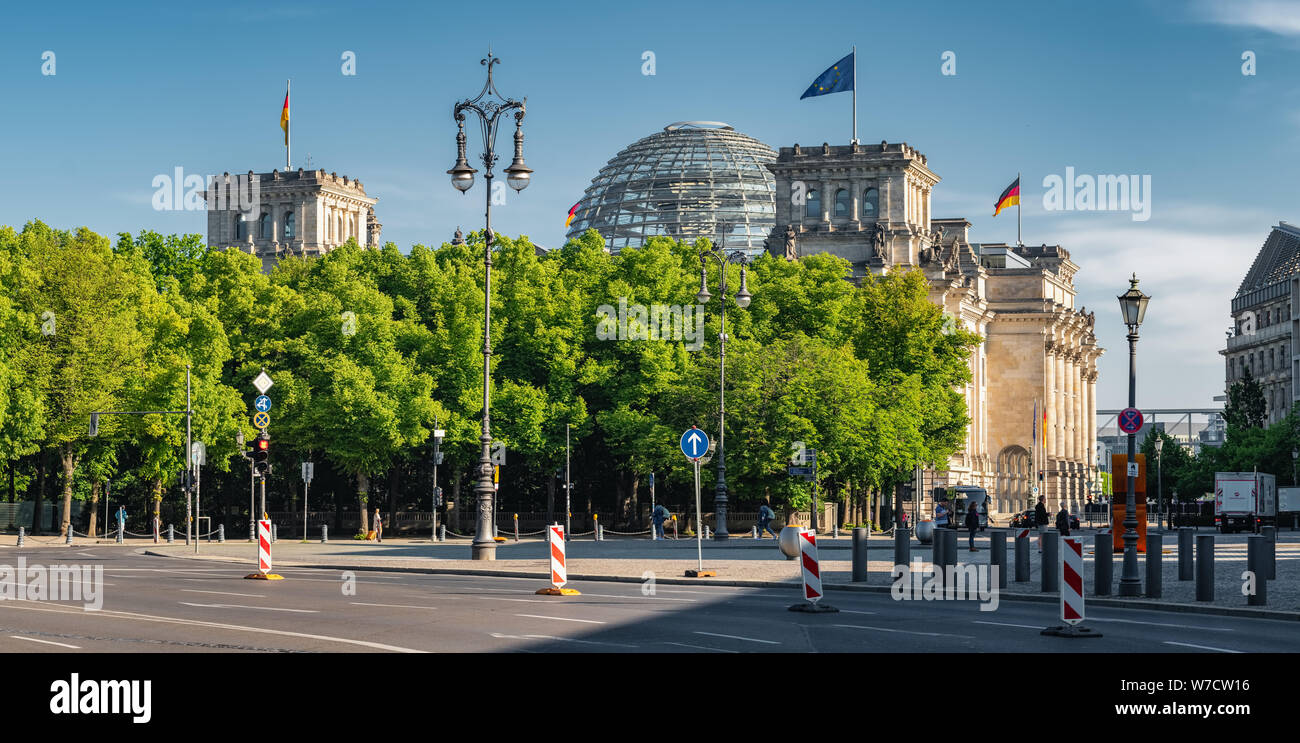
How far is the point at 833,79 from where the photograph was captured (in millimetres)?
100688

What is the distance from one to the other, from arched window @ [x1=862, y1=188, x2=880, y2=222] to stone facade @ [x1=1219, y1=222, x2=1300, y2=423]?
179 ft

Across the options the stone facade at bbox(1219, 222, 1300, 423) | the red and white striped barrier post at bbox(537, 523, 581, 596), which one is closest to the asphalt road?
the red and white striped barrier post at bbox(537, 523, 581, 596)

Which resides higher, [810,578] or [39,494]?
[810,578]

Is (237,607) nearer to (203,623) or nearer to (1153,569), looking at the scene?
(203,623)

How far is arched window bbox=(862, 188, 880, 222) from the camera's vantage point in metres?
119

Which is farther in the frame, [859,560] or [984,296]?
[984,296]

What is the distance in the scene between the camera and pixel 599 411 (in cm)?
7862

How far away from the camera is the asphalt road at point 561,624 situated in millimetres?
19234

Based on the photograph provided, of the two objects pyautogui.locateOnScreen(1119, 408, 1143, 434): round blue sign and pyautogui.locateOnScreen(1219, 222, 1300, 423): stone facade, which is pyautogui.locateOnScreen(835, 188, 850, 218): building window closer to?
pyautogui.locateOnScreen(1219, 222, 1300, 423): stone facade

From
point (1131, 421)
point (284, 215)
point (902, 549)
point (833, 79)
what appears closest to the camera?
point (1131, 421)

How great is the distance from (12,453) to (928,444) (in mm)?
44063

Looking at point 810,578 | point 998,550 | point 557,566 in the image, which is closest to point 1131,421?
point 998,550

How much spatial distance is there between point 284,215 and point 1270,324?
343 ft
